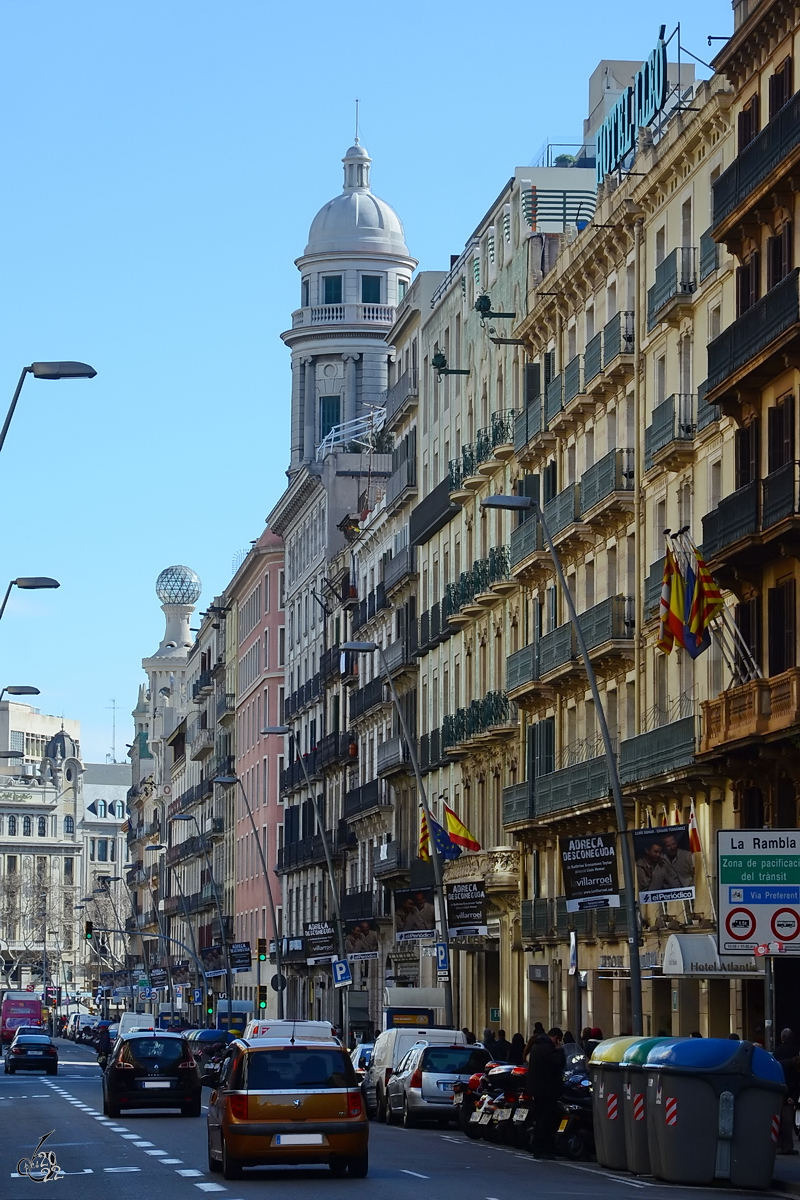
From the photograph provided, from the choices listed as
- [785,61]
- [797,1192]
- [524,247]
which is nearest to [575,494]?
[524,247]

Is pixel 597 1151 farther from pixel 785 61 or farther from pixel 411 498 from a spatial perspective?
pixel 411 498

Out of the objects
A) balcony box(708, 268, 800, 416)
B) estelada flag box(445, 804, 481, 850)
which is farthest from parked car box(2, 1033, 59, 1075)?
balcony box(708, 268, 800, 416)

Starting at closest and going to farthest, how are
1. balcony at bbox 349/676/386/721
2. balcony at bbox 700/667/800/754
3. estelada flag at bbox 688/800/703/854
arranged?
balcony at bbox 700/667/800/754, estelada flag at bbox 688/800/703/854, balcony at bbox 349/676/386/721

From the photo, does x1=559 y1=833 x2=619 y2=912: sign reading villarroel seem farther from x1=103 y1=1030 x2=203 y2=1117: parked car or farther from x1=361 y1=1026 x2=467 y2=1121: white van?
x1=103 y1=1030 x2=203 y2=1117: parked car

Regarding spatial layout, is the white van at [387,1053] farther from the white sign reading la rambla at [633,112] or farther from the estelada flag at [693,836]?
the white sign reading la rambla at [633,112]

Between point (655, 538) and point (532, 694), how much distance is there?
32.7 ft

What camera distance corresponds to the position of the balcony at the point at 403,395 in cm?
7694

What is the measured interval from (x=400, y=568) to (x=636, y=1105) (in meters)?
50.1

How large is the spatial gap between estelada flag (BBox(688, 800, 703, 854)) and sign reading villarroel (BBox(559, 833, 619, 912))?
4.66ft

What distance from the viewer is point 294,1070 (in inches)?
1011

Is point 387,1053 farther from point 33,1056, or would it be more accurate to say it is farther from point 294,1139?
point 33,1056

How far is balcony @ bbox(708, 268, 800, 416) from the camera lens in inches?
1448

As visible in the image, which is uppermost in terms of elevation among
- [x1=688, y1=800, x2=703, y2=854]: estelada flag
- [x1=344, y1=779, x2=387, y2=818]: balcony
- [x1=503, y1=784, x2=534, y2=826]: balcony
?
[x1=344, y1=779, x2=387, y2=818]: balcony

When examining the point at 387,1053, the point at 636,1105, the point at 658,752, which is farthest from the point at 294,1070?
the point at 658,752
